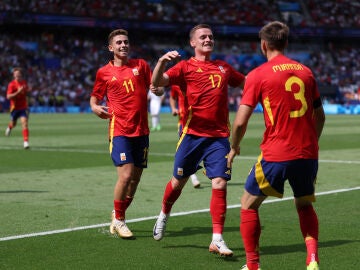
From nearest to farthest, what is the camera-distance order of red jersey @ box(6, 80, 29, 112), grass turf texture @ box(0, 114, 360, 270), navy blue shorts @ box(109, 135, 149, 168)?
1. grass turf texture @ box(0, 114, 360, 270)
2. navy blue shorts @ box(109, 135, 149, 168)
3. red jersey @ box(6, 80, 29, 112)

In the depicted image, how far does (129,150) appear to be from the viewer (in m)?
8.92

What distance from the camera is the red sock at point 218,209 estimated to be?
7809 millimetres

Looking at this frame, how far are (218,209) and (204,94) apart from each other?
124 cm

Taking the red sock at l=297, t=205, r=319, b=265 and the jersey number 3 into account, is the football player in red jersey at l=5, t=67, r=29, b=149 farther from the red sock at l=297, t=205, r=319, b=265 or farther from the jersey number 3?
the jersey number 3

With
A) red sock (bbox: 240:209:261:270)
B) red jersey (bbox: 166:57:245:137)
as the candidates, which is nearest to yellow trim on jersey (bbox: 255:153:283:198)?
red sock (bbox: 240:209:261:270)

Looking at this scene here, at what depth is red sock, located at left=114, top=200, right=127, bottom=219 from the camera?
343 inches

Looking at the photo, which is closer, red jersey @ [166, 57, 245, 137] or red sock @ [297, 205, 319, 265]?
red sock @ [297, 205, 319, 265]

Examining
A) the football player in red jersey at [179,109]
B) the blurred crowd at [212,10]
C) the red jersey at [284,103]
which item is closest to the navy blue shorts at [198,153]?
the red jersey at [284,103]

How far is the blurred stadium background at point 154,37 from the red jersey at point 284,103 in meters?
49.1

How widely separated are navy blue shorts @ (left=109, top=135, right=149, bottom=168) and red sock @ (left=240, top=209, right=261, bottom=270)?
2.74 m

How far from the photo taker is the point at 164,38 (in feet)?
224

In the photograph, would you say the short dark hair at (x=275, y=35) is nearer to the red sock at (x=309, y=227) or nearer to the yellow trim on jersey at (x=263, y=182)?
the yellow trim on jersey at (x=263, y=182)

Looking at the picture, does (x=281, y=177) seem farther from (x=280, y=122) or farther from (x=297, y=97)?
(x=297, y=97)

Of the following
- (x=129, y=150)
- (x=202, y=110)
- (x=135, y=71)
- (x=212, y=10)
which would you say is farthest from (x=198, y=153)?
(x=212, y=10)
